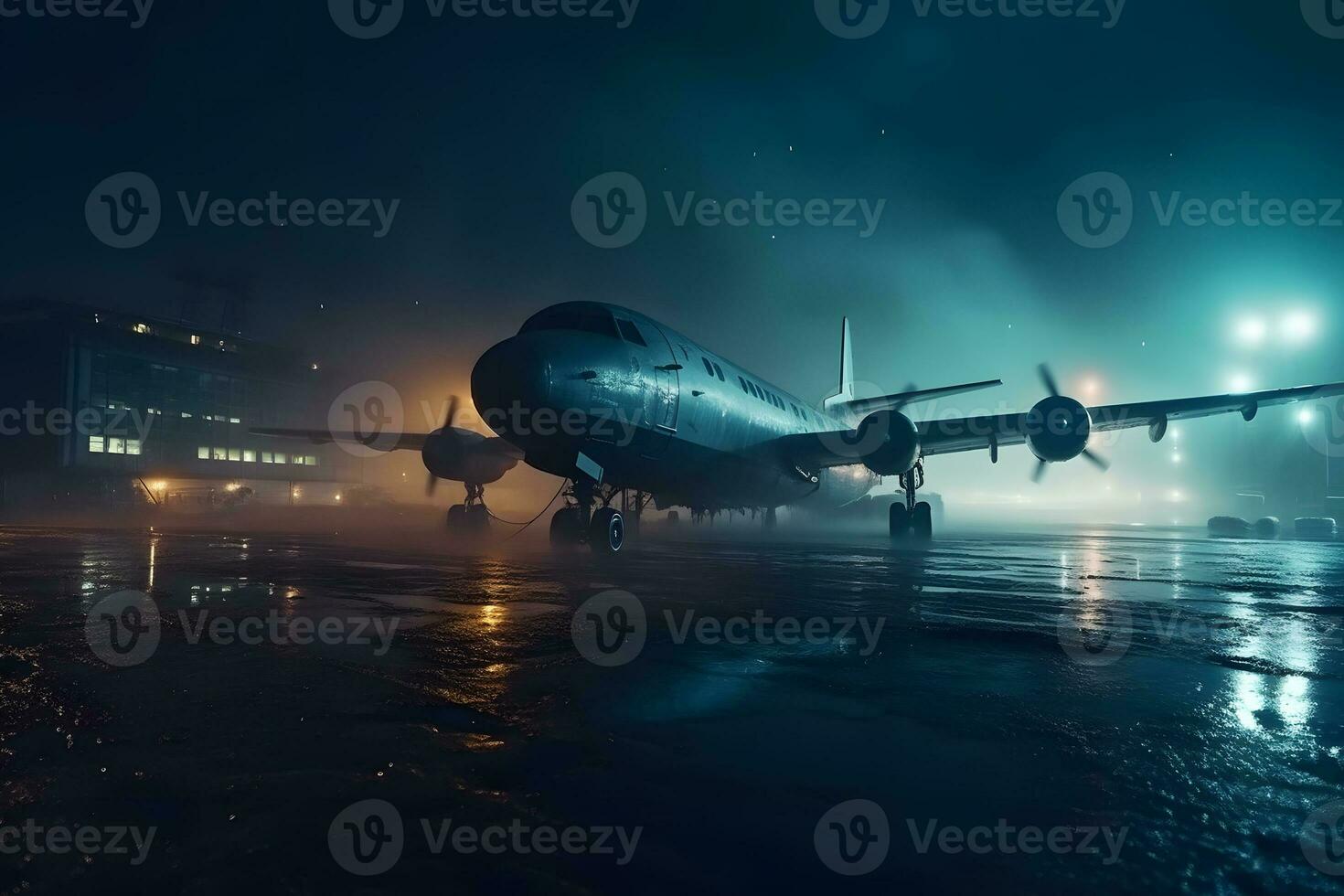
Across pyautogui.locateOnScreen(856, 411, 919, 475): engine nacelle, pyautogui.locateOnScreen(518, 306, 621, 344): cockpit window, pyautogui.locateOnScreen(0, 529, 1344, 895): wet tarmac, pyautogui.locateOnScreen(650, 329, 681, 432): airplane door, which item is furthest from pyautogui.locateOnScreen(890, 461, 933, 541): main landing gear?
pyautogui.locateOnScreen(0, 529, 1344, 895): wet tarmac

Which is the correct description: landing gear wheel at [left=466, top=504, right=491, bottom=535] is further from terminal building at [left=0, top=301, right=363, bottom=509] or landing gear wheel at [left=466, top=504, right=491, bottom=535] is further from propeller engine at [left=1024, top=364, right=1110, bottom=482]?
terminal building at [left=0, top=301, right=363, bottom=509]

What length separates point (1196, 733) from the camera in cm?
300

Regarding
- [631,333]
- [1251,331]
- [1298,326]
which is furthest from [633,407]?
[1251,331]

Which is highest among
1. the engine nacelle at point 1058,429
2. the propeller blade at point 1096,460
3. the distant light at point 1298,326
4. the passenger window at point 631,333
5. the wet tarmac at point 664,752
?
the distant light at point 1298,326

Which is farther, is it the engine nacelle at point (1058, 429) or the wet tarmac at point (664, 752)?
the engine nacelle at point (1058, 429)

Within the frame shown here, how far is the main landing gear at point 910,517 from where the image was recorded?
66.1ft

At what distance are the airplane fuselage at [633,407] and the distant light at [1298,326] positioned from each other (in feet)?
173

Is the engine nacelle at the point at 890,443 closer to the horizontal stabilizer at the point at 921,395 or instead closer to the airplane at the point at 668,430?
the airplane at the point at 668,430

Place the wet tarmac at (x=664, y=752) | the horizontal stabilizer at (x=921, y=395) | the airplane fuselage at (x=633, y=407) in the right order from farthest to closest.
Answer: the horizontal stabilizer at (x=921, y=395), the airplane fuselage at (x=633, y=407), the wet tarmac at (x=664, y=752)

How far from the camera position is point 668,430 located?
14203 mm

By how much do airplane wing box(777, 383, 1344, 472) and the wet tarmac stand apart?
12.4 meters

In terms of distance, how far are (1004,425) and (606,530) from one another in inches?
445

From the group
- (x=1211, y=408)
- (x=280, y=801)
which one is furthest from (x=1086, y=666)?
(x=1211, y=408)

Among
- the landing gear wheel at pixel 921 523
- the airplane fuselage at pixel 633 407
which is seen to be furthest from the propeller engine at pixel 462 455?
the landing gear wheel at pixel 921 523
